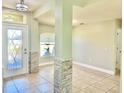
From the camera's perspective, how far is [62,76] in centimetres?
237

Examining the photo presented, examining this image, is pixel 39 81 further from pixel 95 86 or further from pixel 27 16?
pixel 27 16

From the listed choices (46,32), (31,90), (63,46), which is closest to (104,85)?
(63,46)

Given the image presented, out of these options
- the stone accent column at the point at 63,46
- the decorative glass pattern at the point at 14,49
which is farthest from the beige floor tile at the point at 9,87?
the stone accent column at the point at 63,46

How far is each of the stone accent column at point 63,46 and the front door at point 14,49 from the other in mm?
2432

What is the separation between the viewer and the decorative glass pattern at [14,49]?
4091 millimetres

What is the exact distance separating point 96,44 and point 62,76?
3.43 metres

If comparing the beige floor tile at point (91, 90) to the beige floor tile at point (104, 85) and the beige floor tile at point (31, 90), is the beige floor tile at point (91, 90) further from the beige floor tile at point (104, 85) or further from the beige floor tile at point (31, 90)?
the beige floor tile at point (31, 90)

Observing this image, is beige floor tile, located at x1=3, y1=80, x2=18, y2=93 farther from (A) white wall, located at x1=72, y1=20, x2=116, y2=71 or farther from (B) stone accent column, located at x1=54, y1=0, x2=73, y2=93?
(A) white wall, located at x1=72, y1=20, x2=116, y2=71

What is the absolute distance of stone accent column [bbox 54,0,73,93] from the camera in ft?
7.77

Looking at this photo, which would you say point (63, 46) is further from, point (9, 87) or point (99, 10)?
point (9, 87)

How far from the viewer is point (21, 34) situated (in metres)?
4.38

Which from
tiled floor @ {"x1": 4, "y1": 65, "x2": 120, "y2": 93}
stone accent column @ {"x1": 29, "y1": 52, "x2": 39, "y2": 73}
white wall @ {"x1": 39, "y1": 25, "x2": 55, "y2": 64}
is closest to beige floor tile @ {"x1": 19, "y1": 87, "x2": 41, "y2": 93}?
tiled floor @ {"x1": 4, "y1": 65, "x2": 120, "y2": 93}

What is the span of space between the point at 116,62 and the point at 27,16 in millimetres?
4368

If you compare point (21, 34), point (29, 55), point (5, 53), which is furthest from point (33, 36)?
point (5, 53)
